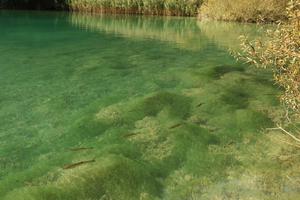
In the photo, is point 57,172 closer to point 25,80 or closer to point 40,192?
point 40,192

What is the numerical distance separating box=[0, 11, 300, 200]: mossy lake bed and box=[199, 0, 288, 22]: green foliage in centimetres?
1583

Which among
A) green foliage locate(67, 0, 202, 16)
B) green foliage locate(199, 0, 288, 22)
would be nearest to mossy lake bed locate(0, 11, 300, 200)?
green foliage locate(199, 0, 288, 22)

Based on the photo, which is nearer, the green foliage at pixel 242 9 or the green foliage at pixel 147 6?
the green foliage at pixel 242 9

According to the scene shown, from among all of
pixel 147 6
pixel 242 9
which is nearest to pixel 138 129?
pixel 242 9

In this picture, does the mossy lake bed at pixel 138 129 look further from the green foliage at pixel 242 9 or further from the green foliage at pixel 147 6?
the green foliage at pixel 147 6

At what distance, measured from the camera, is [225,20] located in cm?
3747

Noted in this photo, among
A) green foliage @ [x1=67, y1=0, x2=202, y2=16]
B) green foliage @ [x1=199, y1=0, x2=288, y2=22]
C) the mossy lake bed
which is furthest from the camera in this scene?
green foliage @ [x1=67, y1=0, x2=202, y2=16]

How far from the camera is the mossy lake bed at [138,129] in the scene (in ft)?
23.5

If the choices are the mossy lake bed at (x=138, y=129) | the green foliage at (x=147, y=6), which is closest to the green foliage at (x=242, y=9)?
the green foliage at (x=147, y=6)

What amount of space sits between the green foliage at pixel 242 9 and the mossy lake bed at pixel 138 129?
15.8 meters

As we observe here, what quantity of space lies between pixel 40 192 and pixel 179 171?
234 centimetres

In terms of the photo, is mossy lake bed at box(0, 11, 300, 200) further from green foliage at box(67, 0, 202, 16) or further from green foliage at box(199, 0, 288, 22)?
green foliage at box(67, 0, 202, 16)

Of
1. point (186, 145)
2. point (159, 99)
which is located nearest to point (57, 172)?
point (186, 145)

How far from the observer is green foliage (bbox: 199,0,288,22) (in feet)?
113
